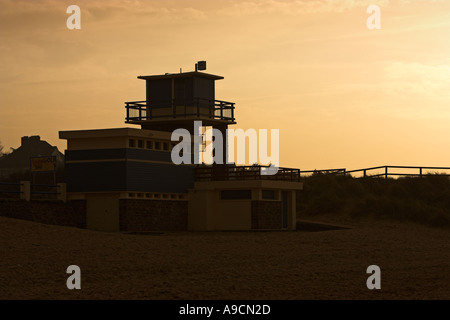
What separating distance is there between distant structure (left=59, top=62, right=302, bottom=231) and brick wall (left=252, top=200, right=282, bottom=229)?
5 centimetres

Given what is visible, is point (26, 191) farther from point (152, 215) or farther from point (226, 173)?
point (226, 173)

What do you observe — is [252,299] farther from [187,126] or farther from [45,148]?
[45,148]

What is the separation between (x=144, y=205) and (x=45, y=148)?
46.6 m

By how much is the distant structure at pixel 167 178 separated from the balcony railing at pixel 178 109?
5 cm

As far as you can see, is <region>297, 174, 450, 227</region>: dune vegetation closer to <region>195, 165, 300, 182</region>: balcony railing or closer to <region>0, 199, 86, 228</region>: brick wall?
<region>195, 165, 300, 182</region>: balcony railing

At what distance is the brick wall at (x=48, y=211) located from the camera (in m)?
38.3

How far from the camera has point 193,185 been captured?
146 ft

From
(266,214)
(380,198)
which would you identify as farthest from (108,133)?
(380,198)

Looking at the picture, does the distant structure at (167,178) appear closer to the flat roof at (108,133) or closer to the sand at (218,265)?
the flat roof at (108,133)

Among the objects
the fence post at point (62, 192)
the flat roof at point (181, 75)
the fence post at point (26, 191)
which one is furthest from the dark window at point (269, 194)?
the fence post at point (26, 191)

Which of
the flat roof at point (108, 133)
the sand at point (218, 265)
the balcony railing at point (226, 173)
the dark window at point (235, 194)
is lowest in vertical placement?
the sand at point (218, 265)

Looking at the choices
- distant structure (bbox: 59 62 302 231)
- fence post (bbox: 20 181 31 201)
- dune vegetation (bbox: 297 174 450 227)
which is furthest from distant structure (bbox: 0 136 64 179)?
fence post (bbox: 20 181 31 201)

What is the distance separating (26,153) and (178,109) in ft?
139
